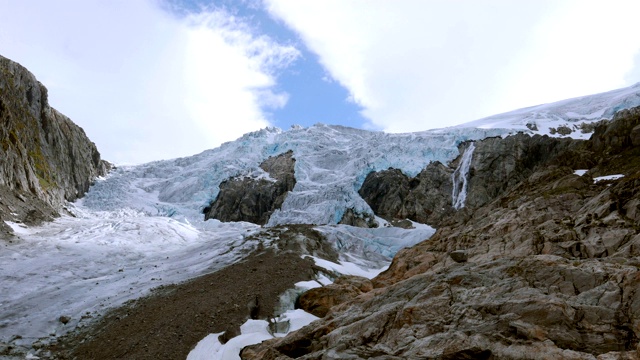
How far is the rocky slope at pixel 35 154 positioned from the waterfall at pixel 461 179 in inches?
2147

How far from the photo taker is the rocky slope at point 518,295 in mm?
10430

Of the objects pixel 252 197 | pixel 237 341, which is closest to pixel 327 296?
pixel 237 341

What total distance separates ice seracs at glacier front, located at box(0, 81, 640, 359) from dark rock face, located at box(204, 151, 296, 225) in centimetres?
206

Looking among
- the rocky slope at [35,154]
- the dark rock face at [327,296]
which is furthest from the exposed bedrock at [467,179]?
the rocky slope at [35,154]

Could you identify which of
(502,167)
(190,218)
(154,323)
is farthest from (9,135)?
(502,167)

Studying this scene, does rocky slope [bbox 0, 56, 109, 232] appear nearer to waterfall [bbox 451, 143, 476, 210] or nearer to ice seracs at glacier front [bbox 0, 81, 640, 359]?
ice seracs at glacier front [bbox 0, 81, 640, 359]

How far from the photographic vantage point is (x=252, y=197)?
271 ft

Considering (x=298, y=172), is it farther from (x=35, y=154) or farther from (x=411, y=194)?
(x=35, y=154)

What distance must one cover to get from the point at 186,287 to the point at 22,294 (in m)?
9.57

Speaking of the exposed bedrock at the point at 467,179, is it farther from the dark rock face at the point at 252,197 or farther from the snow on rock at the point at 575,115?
the dark rock face at the point at 252,197

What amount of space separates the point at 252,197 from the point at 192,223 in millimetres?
18243

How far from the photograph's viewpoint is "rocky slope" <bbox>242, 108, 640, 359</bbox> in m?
10.4

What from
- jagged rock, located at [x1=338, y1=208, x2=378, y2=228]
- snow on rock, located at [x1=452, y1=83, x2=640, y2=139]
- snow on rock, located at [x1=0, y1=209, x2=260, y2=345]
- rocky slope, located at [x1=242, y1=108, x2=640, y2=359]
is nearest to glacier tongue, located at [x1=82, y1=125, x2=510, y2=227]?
jagged rock, located at [x1=338, y1=208, x2=378, y2=228]

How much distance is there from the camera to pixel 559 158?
1433 inches
